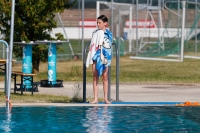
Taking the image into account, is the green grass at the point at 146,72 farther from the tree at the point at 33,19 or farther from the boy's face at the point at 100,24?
the boy's face at the point at 100,24

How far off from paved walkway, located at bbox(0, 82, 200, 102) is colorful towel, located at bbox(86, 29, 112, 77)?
1342 mm

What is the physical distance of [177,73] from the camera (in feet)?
71.4

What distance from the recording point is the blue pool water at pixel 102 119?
31.6 feet

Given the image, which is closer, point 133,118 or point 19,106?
point 133,118

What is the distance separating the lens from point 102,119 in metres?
10.6

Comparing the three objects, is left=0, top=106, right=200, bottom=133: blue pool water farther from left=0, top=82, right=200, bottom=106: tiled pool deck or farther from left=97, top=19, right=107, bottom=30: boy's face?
left=97, top=19, right=107, bottom=30: boy's face

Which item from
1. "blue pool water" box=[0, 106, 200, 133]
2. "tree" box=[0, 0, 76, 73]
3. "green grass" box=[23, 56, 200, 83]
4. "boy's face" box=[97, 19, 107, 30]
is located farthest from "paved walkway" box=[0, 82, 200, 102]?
"tree" box=[0, 0, 76, 73]

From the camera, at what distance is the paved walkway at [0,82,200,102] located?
14.1 m

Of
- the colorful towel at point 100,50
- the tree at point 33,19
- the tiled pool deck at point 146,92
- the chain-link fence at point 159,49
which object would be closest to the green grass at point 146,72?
the chain-link fence at point 159,49

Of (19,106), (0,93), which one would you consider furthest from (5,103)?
(0,93)

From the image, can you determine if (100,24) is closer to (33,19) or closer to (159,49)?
(33,19)

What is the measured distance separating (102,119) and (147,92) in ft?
17.4

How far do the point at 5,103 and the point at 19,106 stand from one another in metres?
0.39

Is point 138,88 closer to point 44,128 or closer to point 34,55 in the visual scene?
point 34,55
